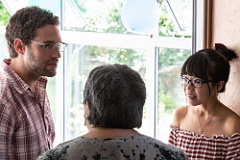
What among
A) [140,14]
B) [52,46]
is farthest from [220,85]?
[140,14]

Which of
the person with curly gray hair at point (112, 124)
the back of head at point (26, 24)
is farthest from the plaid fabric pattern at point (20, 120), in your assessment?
the person with curly gray hair at point (112, 124)

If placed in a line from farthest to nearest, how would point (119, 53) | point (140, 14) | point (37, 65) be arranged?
point (119, 53) → point (140, 14) → point (37, 65)

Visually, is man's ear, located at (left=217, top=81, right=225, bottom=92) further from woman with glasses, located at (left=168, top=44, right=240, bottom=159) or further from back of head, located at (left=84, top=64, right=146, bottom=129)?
back of head, located at (left=84, top=64, right=146, bottom=129)

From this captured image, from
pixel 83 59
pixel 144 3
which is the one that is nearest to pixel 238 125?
pixel 144 3

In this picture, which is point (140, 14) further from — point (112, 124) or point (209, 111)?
point (112, 124)

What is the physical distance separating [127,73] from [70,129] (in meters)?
3.34

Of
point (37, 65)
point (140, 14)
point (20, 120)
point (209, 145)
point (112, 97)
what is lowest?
point (209, 145)

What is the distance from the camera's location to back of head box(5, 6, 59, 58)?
2.23m

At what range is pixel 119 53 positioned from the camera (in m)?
4.23

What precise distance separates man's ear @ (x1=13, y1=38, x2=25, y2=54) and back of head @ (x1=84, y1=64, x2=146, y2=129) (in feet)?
2.63

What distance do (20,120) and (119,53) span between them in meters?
2.22

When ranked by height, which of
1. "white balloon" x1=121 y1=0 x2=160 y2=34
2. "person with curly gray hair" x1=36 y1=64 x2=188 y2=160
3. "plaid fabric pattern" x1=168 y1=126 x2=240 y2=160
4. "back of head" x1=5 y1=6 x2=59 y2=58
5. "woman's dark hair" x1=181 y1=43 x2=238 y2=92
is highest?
"white balloon" x1=121 y1=0 x2=160 y2=34

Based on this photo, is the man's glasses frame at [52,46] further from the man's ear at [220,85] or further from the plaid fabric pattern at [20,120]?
the man's ear at [220,85]

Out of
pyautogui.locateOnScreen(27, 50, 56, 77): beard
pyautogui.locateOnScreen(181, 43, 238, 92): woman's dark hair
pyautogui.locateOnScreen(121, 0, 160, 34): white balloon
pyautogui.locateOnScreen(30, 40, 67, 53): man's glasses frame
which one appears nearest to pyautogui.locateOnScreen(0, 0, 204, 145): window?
pyautogui.locateOnScreen(121, 0, 160, 34): white balloon
